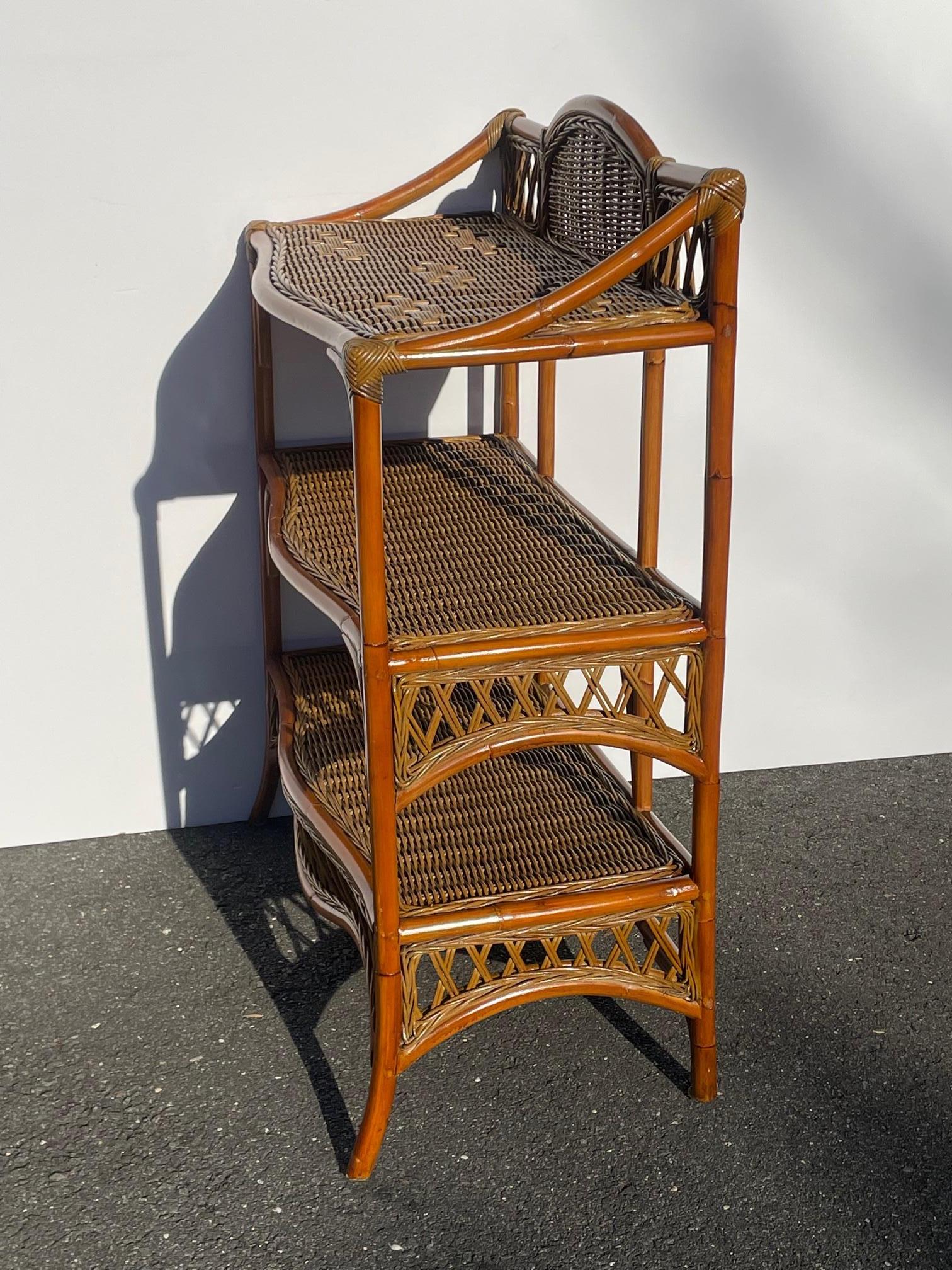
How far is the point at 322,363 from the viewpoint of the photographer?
232 centimetres

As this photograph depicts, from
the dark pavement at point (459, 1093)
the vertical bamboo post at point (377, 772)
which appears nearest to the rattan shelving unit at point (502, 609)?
the vertical bamboo post at point (377, 772)

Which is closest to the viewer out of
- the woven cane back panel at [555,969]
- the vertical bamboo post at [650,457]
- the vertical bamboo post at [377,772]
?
the vertical bamboo post at [377,772]

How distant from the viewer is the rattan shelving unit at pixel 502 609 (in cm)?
156

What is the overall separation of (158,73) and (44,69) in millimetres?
164

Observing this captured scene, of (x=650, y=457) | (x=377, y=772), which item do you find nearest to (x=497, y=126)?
(x=650, y=457)

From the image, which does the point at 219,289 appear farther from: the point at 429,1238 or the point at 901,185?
the point at 429,1238

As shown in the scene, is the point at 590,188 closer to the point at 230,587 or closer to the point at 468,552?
the point at 468,552

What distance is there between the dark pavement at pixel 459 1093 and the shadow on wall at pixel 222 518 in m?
0.16

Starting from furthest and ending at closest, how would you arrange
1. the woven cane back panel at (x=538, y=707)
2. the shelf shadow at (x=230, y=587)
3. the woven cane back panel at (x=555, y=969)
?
the shelf shadow at (x=230, y=587) → the woven cane back panel at (x=555, y=969) → the woven cane back panel at (x=538, y=707)

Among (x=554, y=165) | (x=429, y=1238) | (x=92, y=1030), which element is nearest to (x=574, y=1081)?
(x=429, y=1238)

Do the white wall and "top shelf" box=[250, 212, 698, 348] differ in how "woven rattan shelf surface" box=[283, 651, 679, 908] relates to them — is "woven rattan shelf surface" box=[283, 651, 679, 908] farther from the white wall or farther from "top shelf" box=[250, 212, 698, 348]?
"top shelf" box=[250, 212, 698, 348]

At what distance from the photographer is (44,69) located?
211 centimetres

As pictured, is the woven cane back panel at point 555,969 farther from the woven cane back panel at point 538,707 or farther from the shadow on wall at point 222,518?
the shadow on wall at point 222,518

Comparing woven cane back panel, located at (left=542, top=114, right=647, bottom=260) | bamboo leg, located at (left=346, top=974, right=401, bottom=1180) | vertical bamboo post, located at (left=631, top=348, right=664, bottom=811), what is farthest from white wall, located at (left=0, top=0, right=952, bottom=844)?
bamboo leg, located at (left=346, top=974, right=401, bottom=1180)
